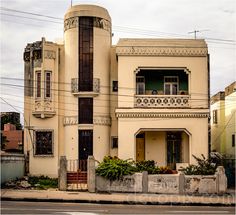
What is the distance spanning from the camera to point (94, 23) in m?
30.4

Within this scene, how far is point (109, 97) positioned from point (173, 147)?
544 cm

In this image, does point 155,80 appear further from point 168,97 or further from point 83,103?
point 83,103

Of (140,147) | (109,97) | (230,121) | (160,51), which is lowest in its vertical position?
(140,147)

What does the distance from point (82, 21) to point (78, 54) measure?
2.22 m

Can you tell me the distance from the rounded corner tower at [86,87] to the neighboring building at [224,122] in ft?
32.2

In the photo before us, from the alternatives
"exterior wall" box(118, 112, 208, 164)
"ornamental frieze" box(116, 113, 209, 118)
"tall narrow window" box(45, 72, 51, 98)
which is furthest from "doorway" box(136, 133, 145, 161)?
"tall narrow window" box(45, 72, 51, 98)

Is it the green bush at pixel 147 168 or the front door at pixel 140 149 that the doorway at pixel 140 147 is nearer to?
the front door at pixel 140 149

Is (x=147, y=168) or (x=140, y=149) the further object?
(x=140, y=149)

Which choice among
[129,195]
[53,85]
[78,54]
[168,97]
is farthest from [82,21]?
[129,195]

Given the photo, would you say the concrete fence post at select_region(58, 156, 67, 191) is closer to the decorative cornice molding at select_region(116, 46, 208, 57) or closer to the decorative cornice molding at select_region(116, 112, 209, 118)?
the decorative cornice molding at select_region(116, 112, 209, 118)

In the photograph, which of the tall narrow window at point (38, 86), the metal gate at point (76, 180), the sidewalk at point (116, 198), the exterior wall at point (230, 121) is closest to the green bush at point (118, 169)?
the sidewalk at point (116, 198)

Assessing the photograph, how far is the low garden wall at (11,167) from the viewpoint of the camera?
963 inches

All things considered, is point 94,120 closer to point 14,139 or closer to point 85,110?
point 85,110

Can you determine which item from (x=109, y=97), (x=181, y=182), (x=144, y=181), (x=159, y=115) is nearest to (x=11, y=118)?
(x=109, y=97)
